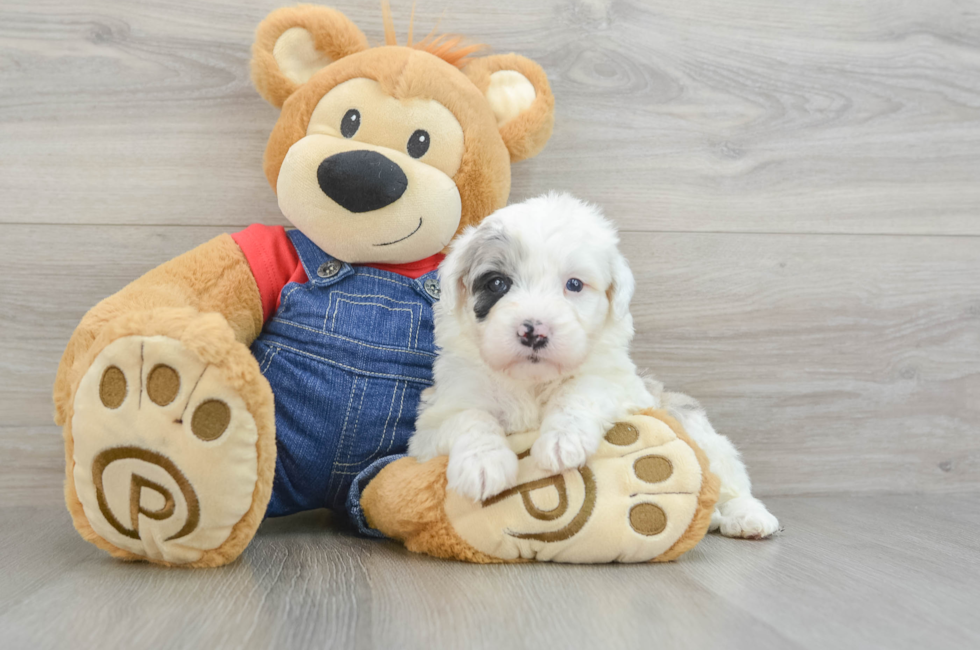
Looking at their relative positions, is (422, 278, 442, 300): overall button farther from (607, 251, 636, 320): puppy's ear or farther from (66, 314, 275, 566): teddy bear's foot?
(66, 314, 275, 566): teddy bear's foot

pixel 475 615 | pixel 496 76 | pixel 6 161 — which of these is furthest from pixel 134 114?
pixel 475 615

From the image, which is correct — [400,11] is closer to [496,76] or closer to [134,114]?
[496,76]

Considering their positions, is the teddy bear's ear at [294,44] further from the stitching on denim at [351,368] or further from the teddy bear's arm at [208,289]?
the stitching on denim at [351,368]

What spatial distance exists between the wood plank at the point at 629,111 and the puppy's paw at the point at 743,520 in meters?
0.76

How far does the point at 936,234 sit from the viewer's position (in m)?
1.97

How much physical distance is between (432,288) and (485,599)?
70cm

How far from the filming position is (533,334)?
1.17m

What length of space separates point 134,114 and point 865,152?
1.95 metres

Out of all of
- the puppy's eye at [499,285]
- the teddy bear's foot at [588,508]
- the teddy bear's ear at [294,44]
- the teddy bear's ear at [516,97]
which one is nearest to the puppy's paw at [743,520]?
the teddy bear's foot at [588,508]

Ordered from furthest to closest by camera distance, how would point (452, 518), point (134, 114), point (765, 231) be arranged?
point (765, 231), point (134, 114), point (452, 518)

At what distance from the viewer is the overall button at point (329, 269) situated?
1463 millimetres

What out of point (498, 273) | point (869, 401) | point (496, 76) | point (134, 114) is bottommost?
point (869, 401)

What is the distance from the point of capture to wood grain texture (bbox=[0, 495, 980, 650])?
2.82ft

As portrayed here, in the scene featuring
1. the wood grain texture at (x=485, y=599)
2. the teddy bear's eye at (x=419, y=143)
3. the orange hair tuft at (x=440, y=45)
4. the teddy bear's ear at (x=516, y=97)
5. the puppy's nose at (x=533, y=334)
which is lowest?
the wood grain texture at (x=485, y=599)
